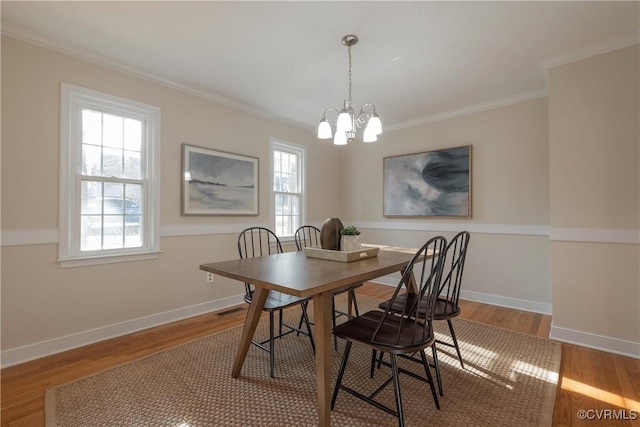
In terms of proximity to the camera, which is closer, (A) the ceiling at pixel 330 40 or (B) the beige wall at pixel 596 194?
(A) the ceiling at pixel 330 40

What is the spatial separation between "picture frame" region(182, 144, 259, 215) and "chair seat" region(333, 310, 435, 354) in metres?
2.19

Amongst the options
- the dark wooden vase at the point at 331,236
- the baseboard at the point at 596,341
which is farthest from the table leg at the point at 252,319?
the baseboard at the point at 596,341

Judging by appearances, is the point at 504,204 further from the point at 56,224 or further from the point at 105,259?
the point at 56,224

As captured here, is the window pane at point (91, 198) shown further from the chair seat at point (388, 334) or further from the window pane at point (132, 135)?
the chair seat at point (388, 334)

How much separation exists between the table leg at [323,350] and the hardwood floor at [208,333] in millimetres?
1195

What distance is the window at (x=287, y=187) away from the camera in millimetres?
4133

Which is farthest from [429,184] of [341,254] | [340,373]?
[340,373]

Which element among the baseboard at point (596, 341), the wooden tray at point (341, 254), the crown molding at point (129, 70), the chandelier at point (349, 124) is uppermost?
the crown molding at point (129, 70)

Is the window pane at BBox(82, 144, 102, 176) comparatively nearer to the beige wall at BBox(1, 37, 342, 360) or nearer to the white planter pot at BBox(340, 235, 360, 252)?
the beige wall at BBox(1, 37, 342, 360)

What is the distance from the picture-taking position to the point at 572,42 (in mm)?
2338

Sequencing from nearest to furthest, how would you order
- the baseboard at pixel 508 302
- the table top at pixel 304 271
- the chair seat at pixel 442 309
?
1. the table top at pixel 304 271
2. the chair seat at pixel 442 309
3. the baseboard at pixel 508 302

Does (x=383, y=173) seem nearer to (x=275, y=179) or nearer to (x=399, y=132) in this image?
(x=399, y=132)
